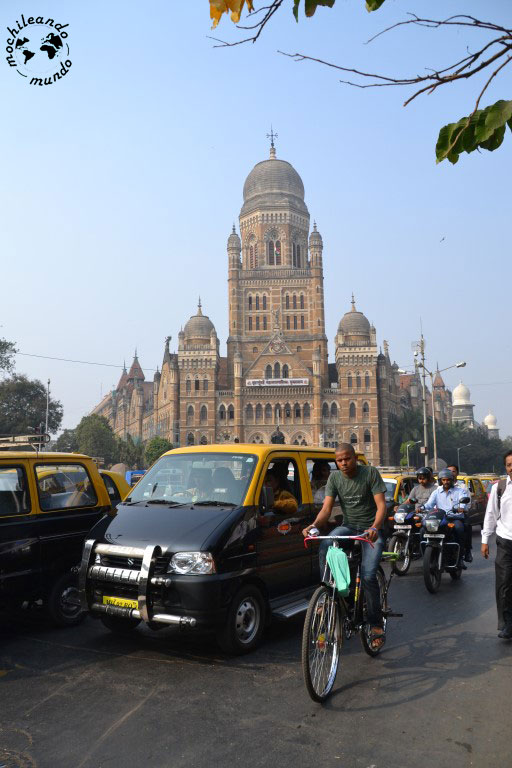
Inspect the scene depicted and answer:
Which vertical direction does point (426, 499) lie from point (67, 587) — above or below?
above

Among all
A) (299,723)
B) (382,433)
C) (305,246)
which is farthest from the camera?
(305,246)

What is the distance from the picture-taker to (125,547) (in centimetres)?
531

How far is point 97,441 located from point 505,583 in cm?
6257

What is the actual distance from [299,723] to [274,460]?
9.11 ft

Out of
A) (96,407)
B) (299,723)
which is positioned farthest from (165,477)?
(96,407)

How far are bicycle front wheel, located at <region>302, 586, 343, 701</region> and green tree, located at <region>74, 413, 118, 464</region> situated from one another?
2436 inches

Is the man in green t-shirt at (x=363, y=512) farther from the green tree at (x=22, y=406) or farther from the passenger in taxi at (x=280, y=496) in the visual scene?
the green tree at (x=22, y=406)

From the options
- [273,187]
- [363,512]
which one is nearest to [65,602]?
[363,512]

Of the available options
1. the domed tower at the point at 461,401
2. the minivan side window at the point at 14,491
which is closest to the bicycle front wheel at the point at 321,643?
the minivan side window at the point at 14,491

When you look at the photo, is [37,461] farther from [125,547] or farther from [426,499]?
[426,499]

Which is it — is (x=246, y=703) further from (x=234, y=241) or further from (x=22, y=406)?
(x=234, y=241)

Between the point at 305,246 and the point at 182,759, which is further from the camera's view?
the point at 305,246

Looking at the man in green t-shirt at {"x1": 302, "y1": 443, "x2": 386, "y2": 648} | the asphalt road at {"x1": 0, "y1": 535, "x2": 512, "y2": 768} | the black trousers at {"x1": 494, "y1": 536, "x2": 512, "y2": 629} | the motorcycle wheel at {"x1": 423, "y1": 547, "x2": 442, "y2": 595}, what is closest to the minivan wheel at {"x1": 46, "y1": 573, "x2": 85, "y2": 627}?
the asphalt road at {"x1": 0, "y1": 535, "x2": 512, "y2": 768}

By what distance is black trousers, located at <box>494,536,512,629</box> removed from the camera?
5.80 m
